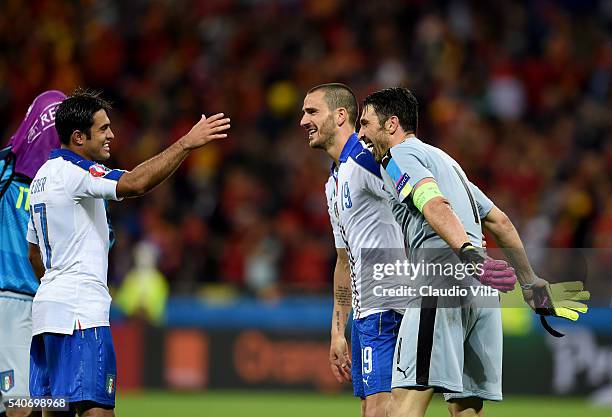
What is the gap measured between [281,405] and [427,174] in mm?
8299

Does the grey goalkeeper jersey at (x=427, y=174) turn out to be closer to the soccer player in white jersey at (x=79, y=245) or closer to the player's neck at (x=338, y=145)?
the player's neck at (x=338, y=145)

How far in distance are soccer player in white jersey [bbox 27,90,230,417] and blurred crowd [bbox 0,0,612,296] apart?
8879 mm

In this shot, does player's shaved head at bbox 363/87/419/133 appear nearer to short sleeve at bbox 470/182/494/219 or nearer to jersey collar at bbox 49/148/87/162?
short sleeve at bbox 470/182/494/219

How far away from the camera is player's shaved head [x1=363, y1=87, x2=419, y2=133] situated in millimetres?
6766

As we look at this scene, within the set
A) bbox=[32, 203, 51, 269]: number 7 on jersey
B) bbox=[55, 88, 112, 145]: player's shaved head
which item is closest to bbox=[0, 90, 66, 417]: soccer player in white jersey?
bbox=[55, 88, 112, 145]: player's shaved head

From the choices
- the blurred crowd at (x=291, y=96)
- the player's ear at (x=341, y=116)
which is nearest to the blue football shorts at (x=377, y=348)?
the player's ear at (x=341, y=116)

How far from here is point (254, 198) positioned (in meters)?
17.3

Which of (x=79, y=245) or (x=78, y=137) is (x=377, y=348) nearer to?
(x=79, y=245)

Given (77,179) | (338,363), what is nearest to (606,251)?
(338,363)

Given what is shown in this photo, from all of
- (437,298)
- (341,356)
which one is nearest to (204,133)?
(437,298)

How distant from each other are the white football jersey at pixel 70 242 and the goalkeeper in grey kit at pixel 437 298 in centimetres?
171

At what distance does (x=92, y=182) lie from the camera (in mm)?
6254

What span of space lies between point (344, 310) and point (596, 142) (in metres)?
9.66

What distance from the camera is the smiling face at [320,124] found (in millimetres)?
7531
